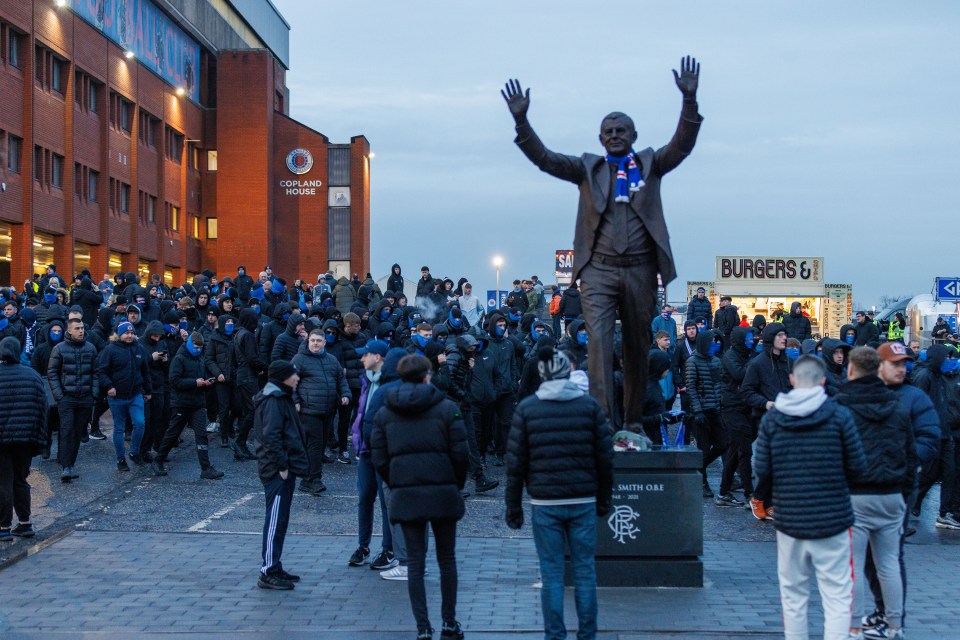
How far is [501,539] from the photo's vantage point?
11.4 m

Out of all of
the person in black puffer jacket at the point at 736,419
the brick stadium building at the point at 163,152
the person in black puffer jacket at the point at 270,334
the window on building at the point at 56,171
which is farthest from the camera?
the window on building at the point at 56,171

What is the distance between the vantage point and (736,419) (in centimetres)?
1326

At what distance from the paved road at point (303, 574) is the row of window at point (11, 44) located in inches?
1035

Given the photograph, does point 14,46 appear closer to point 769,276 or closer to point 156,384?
point 769,276

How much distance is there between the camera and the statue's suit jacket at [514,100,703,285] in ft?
28.5

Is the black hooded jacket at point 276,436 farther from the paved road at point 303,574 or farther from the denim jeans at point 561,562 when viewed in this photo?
the denim jeans at point 561,562

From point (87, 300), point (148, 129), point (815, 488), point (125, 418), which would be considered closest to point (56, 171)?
point (148, 129)

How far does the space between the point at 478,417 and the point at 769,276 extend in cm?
2179

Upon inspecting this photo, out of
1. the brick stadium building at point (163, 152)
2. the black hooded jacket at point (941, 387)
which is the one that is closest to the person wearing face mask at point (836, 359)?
the black hooded jacket at point (941, 387)

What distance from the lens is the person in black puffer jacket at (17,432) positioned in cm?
1092

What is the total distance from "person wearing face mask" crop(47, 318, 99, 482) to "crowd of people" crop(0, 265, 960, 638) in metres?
0.03

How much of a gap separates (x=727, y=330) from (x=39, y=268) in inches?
1020

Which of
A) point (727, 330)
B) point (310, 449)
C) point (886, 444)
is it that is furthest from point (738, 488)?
point (727, 330)

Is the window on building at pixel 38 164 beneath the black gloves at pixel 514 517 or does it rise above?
above
